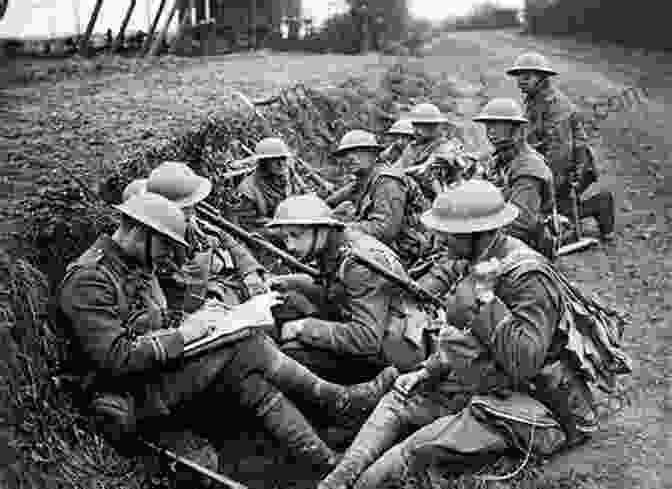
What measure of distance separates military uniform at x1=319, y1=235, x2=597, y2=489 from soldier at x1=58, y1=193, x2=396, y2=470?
1.62 feet

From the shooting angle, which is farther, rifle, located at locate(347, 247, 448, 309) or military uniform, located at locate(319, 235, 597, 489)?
rifle, located at locate(347, 247, 448, 309)

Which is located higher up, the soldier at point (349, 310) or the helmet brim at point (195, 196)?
the helmet brim at point (195, 196)

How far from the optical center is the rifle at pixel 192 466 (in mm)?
4703

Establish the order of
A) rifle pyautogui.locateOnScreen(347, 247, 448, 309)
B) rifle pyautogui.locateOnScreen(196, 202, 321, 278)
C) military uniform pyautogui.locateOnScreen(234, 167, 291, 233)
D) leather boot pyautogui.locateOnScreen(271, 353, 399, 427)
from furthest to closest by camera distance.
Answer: military uniform pyautogui.locateOnScreen(234, 167, 291, 233), rifle pyautogui.locateOnScreen(196, 202, 321, 278), rifle pyautogui.locateOnScreen(347, 247, 448, 309), leather boot pyautogui.locateOnScreen(271, 353, 399, 427)

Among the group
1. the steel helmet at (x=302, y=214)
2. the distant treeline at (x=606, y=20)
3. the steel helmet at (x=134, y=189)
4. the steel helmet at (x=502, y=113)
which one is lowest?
the steel helmet at (x=302, y=214)

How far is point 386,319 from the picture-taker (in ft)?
18.4

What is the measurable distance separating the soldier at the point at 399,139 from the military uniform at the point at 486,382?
5468 mm

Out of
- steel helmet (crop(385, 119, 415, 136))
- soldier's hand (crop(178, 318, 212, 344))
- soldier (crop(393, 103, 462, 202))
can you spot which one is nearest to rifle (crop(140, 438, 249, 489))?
soldier's hand (crop(178, 318, 212, 344))

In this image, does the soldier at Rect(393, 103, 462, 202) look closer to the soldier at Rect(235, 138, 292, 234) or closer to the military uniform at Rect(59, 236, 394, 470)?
the soldier at Rect(235, 138, 292, 234)

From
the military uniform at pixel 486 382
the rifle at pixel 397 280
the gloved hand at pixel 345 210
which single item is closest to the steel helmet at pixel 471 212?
the military uniform at pixel 486 382

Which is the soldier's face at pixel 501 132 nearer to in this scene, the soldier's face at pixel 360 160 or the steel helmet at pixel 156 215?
the soldier's face at pixel 360 160

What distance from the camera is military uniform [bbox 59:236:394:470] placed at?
4520mm

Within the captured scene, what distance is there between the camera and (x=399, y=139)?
10125 mm

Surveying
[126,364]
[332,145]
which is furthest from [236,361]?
[332,145]
